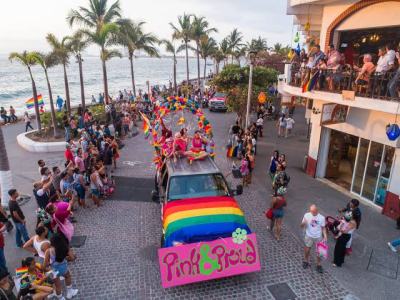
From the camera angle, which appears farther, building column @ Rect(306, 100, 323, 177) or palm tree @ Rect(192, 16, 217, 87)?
palm tree @ Rect(192, 16, 217, 87)

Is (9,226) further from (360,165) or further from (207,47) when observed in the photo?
(207,47)

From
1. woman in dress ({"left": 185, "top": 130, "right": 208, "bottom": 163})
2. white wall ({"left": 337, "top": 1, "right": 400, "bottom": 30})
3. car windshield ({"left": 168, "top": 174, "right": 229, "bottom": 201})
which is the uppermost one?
white wall ({"left": 337, "top": 1, "right": 400, "bottom": 30})

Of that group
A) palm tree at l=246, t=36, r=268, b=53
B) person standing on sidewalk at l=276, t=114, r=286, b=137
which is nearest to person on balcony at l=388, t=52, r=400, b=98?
person standing on sidewalk at l=276, t=114, r=286, b=137

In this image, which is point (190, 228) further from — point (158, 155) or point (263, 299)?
point (158, 155)

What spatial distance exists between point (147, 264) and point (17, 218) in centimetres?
336

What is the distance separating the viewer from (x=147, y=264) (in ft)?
24.1

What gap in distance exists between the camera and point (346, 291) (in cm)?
666

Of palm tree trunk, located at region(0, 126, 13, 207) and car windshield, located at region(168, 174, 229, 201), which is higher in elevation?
car windshield, located at region(168, 174, 229, 201)

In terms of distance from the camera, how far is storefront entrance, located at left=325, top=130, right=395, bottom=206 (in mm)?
10414

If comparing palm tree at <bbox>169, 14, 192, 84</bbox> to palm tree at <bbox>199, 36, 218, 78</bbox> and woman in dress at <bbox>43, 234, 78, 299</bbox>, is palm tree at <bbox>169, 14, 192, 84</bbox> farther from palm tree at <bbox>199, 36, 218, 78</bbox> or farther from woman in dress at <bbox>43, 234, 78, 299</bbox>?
woman in dress at <bbox>43, 234, 78, 299</bbox>

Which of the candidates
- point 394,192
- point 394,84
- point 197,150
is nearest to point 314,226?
point 197,150

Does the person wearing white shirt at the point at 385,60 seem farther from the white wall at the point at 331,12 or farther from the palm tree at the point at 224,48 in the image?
the palm tree at the point at 224,48

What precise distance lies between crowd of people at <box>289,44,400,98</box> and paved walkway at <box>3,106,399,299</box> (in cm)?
413

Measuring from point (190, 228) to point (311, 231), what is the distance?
2.85 meters
